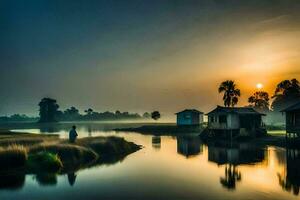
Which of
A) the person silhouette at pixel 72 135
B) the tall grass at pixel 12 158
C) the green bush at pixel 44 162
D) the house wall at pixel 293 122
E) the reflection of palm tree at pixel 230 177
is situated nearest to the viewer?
the reflection of palm tree at pixel 230 177

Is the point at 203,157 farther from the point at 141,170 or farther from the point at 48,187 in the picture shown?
the point at 48,187

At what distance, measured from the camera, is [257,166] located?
119ft

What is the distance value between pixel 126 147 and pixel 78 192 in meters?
26.4

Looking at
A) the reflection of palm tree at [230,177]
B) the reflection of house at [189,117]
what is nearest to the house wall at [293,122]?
the reflection of palm tree at [230,177]

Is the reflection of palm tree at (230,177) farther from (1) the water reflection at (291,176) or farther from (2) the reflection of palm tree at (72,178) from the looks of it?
(2) the reflection of palm tree at (72,178)

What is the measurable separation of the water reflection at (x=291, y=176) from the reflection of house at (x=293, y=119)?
16.0m

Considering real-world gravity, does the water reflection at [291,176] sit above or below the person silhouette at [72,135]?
below

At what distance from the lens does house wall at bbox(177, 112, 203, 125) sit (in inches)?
4449

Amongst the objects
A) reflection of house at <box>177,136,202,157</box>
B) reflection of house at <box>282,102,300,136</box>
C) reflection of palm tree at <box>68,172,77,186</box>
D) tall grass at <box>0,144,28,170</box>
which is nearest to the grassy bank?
tall grass at <box>0,144,28,170</box>

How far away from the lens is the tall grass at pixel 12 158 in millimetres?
29172

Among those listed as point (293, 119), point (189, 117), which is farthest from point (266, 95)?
point (293, 119)

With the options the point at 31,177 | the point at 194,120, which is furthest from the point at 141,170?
the point at 194,120

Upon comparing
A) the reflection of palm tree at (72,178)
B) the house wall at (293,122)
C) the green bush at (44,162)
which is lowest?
the reflection of palm tree at (72,178)

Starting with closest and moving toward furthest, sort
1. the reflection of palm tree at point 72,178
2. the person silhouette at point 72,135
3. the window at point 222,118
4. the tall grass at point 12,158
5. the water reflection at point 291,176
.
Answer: the water reflection at point 291,176 → the reflection of palm tree at point 72,178 → the tall grass at point 12,158 → the person silhouette at point 72,135 → the window at point 222,118
